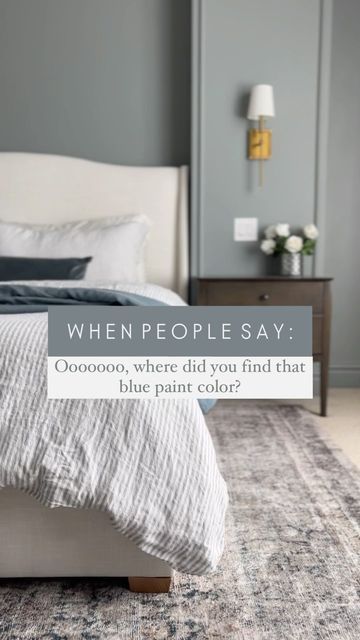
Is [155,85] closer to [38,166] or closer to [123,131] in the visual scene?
[123,131]

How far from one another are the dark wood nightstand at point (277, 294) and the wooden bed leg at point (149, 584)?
1.91 metres

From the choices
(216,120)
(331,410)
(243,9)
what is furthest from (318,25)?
(331,410)

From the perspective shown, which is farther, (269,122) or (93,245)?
(269,122)

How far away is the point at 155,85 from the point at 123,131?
0.31 metres

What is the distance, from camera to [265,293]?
3.41 meters

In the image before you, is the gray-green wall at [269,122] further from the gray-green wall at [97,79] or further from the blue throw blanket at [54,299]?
the blue throw blanket at [54,299]

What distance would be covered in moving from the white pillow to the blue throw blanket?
109cm

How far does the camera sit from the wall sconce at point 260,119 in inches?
137

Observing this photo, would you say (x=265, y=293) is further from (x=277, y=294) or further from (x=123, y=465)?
(x=123, y=465)

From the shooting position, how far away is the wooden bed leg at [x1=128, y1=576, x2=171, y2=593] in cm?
167

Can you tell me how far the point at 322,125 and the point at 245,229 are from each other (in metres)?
0.67

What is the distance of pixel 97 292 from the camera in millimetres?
2090

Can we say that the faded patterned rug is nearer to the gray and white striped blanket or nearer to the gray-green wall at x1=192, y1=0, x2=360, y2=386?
the gray and white striped blanket

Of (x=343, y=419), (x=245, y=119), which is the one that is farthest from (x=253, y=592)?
(x=245, y=119)
